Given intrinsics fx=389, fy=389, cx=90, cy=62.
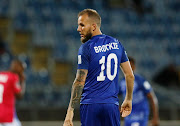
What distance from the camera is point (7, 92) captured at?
6.24m

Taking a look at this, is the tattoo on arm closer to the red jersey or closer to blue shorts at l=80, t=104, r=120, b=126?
blue shorts at l=80, t=104, r=120, b=126

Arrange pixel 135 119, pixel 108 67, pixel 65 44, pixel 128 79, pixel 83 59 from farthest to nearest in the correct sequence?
pixel 65 44
pixel 135 119
pixel 128 79
pixel 108 67
pixel 83 59

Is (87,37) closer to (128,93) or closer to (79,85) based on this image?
(79,85)

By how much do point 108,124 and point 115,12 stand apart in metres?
12.6

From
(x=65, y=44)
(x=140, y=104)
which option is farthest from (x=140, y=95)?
(x=65, y=44)

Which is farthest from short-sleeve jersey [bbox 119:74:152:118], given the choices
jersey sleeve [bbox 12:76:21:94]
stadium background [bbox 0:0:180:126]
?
stadium background [bbox 0:0:180:126]

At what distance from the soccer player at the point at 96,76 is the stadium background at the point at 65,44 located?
23.3ft

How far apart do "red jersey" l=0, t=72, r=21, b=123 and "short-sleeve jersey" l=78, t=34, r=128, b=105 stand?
110 inches

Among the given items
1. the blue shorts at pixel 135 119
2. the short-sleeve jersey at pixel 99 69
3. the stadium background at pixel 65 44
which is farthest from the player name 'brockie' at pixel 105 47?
the stadium background at pixel 65 44

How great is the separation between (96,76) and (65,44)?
9.99 metres

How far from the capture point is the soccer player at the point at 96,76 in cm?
356

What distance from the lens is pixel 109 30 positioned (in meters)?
14.5

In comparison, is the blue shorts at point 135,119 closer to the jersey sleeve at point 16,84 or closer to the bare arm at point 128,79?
the jersey sleeve at point 16,84

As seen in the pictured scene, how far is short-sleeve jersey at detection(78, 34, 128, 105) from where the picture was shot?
360 cm
